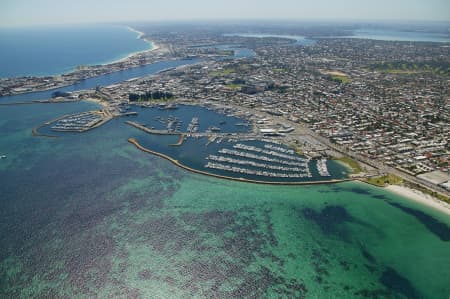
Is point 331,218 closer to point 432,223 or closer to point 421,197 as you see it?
point 432,223

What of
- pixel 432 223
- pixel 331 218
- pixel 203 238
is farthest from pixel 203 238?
pixel 432 223

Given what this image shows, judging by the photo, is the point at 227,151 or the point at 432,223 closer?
the point at 432,223

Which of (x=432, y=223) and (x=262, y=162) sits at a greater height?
(x=262, y=162)

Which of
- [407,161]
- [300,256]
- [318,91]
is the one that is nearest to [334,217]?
[300,256]

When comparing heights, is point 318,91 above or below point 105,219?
above

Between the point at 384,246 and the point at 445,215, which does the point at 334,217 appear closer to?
the point at 384,246

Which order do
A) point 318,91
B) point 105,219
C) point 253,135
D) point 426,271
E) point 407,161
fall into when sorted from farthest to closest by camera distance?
point 318,91, point 253,135, point 407,161, point 105,219, point 426,271

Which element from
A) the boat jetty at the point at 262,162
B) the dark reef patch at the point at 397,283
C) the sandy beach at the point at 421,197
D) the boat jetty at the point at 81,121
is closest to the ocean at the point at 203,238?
the dark reef patch at the point at 397,283
